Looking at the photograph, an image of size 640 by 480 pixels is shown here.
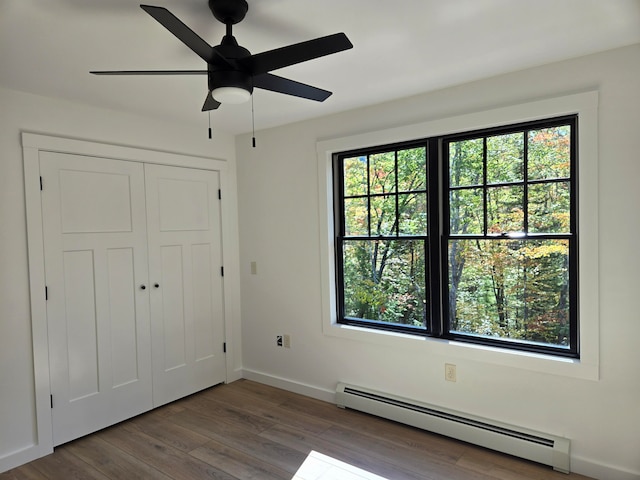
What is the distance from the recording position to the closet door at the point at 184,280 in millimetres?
3336

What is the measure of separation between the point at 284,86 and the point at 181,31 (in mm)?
567

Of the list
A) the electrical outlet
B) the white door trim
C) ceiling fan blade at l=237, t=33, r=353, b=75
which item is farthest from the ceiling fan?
the electrical outlet

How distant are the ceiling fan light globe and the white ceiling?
13.6 inches

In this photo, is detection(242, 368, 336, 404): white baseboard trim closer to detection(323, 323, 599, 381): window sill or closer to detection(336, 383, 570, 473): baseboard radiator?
detection(336, 383, 570, 473): baseboard radiator

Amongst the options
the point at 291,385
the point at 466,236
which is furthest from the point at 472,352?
the point at 291,385

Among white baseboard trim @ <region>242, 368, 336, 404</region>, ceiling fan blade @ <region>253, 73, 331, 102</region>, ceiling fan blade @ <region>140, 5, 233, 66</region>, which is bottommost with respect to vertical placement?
white baseboard trim @ <region>242, 368, 336, 404</region>

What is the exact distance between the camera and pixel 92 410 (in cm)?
294

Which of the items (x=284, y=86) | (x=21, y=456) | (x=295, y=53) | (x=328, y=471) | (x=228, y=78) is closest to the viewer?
(x=295, y=53)

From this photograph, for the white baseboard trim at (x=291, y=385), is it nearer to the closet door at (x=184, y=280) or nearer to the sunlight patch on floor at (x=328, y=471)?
the closet door at (x=184, y=280)

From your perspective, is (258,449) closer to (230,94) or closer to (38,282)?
(38,282)

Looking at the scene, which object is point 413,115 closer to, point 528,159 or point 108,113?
point 528,159

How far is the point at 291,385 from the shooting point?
364 centimetres

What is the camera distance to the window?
8.06 feet

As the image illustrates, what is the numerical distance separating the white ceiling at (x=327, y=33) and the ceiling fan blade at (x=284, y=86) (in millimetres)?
262
